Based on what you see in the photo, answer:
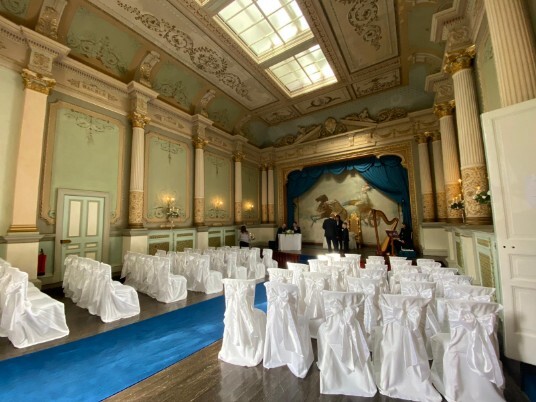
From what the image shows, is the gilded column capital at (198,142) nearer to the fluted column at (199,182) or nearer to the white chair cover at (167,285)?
the fluted column at (199,182)

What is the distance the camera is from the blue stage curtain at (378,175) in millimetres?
9367

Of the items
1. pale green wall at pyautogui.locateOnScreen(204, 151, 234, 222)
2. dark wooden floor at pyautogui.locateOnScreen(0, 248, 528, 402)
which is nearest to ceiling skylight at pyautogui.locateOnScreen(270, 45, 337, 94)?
pale green wall at pyautogui.locateOnScreen(204, 151, 234, 222)

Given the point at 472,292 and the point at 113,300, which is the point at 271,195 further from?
the point at 472,292

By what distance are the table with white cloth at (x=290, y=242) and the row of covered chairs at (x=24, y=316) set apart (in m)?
7.57

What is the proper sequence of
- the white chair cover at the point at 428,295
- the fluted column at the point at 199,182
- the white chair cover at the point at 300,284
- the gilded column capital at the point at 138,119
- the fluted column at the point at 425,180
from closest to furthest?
the white chair cover at the point at 428,295
the white chair cover at the point at 300,284
the gilded column capital at the point at 138,119
the fluted column at the point at 425,180
the fluted column at the point at 199,182

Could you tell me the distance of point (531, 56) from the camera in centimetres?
287

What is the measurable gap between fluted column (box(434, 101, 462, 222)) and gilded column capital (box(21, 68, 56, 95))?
9.48m

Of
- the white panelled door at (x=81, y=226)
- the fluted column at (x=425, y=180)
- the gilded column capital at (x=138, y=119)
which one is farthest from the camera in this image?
the fluted column at (x=425, y=180)

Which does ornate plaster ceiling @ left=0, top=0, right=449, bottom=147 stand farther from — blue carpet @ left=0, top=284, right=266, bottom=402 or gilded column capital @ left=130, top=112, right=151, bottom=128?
blue carpet @ left=0, top=284, right=266, bottom=402

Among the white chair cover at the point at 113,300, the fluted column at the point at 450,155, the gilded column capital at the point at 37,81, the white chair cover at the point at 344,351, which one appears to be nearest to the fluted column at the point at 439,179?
the fluted column at the point at 450,155

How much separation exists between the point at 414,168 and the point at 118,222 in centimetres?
987

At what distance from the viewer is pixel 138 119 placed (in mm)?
7125

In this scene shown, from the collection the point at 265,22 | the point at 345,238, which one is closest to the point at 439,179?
the point at 345,238

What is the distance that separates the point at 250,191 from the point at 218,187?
2077mm
